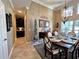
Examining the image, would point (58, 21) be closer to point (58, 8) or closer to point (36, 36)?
point (58, 8)

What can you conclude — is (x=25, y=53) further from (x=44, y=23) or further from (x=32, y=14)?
(x=44, y=23)

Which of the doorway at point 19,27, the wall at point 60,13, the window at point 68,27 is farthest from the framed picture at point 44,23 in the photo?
the doorway at point 19,27

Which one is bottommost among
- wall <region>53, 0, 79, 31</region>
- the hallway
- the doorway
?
the hallway

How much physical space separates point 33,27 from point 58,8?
3.59 metres

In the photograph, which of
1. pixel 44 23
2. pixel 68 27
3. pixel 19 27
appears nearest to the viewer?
pixel 68 27

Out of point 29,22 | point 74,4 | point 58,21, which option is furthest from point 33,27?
point 74,4

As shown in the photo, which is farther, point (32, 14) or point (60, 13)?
point (60, 13)

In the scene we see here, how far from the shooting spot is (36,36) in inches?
291

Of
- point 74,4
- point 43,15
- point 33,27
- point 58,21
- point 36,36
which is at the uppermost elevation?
point 74,4

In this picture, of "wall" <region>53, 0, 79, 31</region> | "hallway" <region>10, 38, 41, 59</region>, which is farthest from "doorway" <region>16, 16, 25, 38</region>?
"hallway" <region>10, 38, 41, 59</region>

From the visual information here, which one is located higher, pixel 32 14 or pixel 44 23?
pixel 32 14

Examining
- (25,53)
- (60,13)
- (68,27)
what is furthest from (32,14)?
(25,53)

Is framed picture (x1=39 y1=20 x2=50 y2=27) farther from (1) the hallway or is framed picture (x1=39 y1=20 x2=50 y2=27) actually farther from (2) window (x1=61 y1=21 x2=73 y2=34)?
(1) the hallway

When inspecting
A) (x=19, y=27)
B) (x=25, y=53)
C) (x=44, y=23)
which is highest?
(x=44, y=23)
